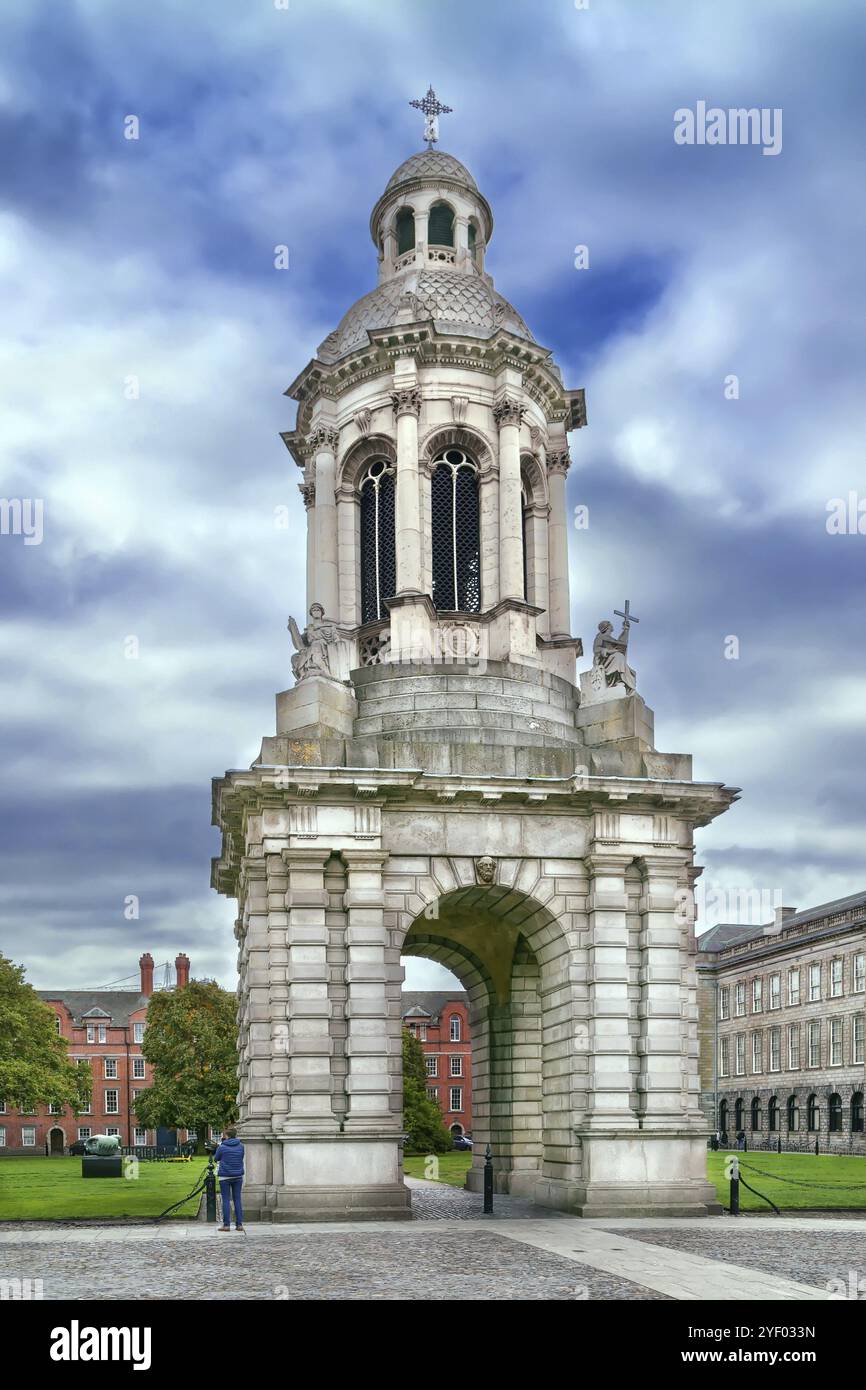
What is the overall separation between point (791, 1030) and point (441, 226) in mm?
72147

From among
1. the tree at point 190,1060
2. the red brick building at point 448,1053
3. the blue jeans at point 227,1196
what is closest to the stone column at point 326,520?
the blue jeans at point 227,1196

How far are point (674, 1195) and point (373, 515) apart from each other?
672 inches

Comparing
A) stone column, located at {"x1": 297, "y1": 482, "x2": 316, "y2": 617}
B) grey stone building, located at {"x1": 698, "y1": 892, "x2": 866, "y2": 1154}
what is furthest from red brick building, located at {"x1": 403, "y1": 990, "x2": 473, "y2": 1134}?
stone column, located at {"x1": 297, "y1": 482, "x2": 316, "y2": 617}

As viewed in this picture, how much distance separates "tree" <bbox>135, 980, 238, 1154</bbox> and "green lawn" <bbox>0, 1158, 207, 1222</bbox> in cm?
2372

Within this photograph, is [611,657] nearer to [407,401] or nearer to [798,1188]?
[407,401]

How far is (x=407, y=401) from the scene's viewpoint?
32.5 metres

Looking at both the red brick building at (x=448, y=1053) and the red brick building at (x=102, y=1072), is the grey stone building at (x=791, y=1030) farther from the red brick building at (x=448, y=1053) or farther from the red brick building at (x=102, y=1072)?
the red brick building at (x=102, y=1072)

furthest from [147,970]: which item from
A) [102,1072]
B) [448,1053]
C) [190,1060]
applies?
[190,1060]

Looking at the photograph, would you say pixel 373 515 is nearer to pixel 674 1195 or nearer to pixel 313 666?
pixel 313 666

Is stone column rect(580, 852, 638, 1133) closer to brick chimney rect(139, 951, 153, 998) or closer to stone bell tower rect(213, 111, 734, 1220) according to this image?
stone bell tower rect(213, 111, 734, 1220)

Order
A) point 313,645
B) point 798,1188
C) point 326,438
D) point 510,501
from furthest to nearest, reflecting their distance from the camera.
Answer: point 798,1188 → point 326,438 → point 510,501 → point 313,645

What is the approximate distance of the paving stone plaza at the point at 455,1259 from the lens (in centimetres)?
1537

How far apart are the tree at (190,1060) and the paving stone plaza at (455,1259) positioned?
51236 mm

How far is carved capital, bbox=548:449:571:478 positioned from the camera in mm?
35562
